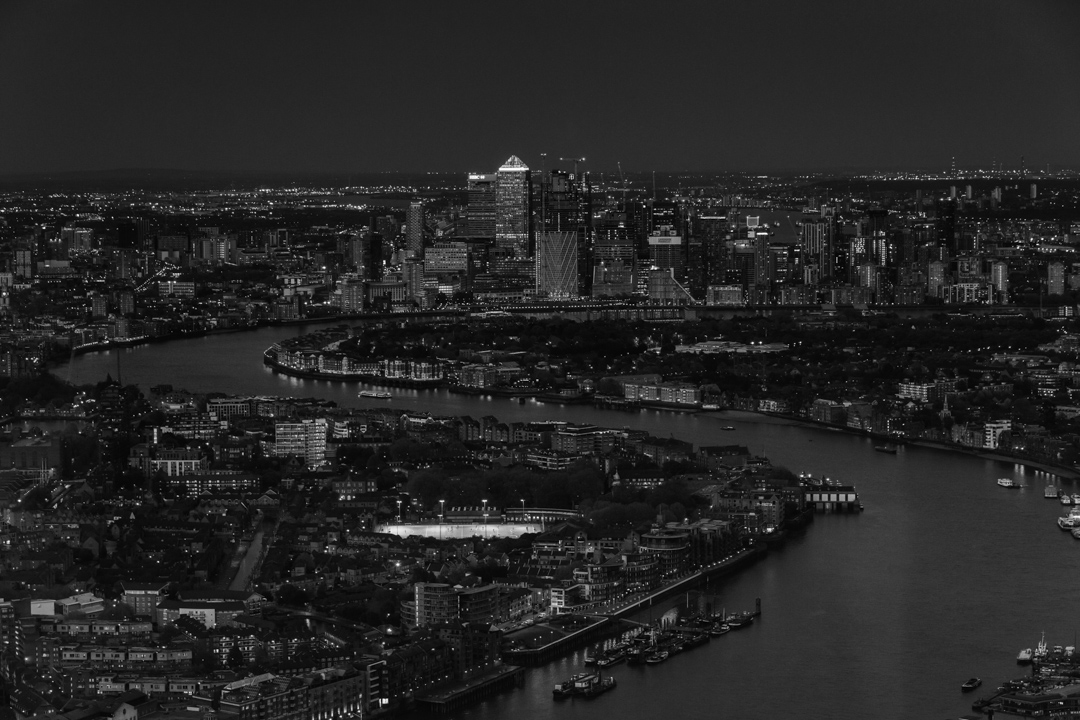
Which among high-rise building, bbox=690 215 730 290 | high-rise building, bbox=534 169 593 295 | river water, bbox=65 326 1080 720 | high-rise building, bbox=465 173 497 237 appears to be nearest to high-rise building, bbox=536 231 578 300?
high-rise building, bbox=534 169 593 295

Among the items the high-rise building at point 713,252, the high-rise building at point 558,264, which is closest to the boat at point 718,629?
the high-rise building at point 558,264

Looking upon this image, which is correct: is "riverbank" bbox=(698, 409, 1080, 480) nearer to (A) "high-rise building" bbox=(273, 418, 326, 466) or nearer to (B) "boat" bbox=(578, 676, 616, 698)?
(A) "high-rise building" bbox=(273, 418, 326, 466)

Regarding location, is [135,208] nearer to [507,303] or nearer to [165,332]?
[507,303]

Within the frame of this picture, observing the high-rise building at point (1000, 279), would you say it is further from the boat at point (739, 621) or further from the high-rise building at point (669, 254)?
the boat at point (739, 621)

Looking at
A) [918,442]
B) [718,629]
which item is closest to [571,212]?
[918,442]

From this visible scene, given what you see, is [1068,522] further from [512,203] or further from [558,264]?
[512,203]

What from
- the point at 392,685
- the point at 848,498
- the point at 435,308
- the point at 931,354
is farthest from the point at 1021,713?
the point at 435,308
